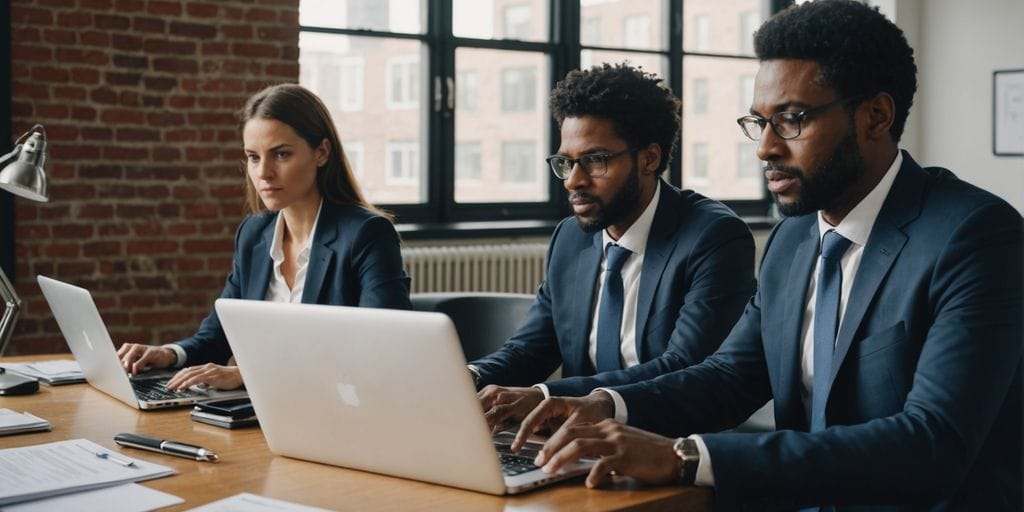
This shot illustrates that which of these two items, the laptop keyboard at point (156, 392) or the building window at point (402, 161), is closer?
the laptop keyboard at point (156, 392)

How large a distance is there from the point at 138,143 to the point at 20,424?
265cm

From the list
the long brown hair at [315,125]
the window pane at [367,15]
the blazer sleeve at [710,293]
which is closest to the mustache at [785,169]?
the blazer sleeve at [710,293]

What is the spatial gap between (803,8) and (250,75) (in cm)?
315

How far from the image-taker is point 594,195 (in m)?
2.64

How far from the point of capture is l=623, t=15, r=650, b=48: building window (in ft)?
21.0

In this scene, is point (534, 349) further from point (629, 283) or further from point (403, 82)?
point (403, 82)

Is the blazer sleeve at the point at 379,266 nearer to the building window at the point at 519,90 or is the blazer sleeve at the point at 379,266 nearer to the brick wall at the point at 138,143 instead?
the brick wall at the point at 138,143

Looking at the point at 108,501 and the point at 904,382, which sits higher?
the point at 904,382

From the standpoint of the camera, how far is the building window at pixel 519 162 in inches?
235

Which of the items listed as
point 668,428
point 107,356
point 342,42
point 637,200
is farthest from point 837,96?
point 342,42

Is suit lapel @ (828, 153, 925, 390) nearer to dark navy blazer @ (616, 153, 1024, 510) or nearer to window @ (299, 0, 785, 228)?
dark navy blazer @ (616, 153, 1024, 510)

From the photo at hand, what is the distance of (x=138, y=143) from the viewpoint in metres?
4.51

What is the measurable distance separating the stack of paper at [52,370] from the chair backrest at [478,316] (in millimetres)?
899

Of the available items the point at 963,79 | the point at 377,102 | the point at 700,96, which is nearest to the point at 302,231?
the point at 377,102
